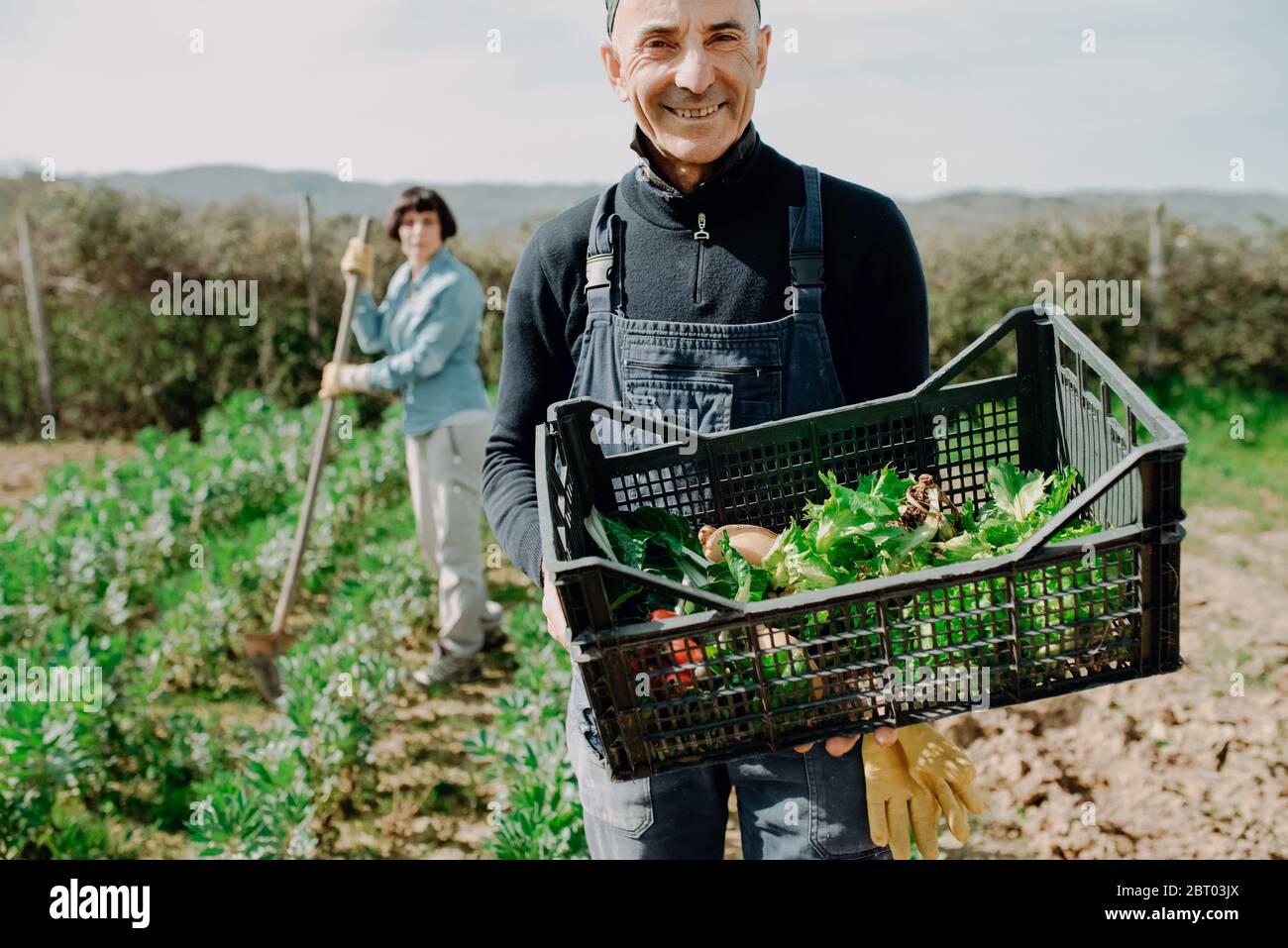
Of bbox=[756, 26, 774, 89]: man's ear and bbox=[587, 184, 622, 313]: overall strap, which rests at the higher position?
bbox=[756, 26, 774, 89]: man's ear

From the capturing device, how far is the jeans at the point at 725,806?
171 cm

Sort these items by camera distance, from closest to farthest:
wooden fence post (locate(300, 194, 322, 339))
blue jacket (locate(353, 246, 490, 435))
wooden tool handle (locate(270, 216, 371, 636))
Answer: blue jacket (locate(353, 246, 490, 435)) < wooden tool handle (locate(270, 216, 371, 636)) < wooden fence post (locate(300, 194, 322, 339))

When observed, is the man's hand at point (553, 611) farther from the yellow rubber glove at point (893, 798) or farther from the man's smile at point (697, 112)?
the man's smile at point (697, 112)

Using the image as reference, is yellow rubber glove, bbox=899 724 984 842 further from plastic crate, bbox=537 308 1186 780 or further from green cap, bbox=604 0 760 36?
green cap, bbox=604 0 760 36

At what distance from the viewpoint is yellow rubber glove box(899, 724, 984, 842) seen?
5.70 ft

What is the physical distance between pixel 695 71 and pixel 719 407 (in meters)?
0.53

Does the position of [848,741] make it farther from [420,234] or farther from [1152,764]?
[420,234]

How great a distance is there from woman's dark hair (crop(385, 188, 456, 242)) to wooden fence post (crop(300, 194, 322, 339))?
6.23 meters

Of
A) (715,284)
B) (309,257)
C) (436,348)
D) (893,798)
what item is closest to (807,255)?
(715,284)

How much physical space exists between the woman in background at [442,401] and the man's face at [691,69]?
288cm

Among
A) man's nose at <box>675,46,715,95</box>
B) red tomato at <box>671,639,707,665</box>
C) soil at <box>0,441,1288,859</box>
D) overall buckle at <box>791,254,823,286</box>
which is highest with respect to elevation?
man's nose at <box>675,46,715,95</box>

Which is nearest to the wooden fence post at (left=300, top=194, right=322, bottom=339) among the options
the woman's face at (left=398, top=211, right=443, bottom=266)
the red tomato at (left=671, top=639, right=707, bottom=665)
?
the woman's face at (left=398, top=211, right=443, bottom=266)

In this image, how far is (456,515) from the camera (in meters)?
4.60
